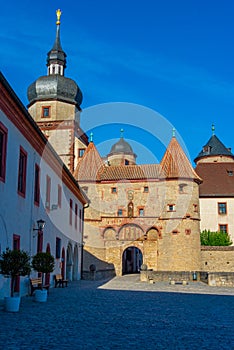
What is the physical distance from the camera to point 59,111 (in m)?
48.1

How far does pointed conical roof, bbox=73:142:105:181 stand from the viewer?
1811 inches

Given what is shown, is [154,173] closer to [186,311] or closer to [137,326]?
[186,311]

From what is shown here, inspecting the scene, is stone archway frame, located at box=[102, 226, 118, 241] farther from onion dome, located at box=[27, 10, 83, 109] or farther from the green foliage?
onion dome, located at box=[27, 10, 83, 109]

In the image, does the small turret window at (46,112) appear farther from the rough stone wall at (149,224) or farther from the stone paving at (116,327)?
the stone paving at (116,327)

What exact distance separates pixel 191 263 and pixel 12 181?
29349 mm

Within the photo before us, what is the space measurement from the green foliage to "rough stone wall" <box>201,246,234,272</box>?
11.5 ft

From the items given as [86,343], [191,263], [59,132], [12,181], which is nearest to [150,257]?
[191,263]

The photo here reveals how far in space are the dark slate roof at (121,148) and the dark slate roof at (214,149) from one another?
1301 cm

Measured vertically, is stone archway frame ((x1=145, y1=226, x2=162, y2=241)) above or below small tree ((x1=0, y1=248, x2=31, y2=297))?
above

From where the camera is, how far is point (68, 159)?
48.2m

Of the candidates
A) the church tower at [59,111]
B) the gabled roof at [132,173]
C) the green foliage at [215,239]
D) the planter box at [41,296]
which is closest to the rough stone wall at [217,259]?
the green foliage at [215,239]

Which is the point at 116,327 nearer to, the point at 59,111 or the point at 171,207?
the point at 171,207

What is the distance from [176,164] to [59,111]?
14854mm

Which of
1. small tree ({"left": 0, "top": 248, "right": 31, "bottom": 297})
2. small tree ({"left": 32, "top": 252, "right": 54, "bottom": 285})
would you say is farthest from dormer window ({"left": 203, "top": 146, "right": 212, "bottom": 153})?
small tree ({"left": 0, "top": 248, "right": 31, "bottom": 297})
